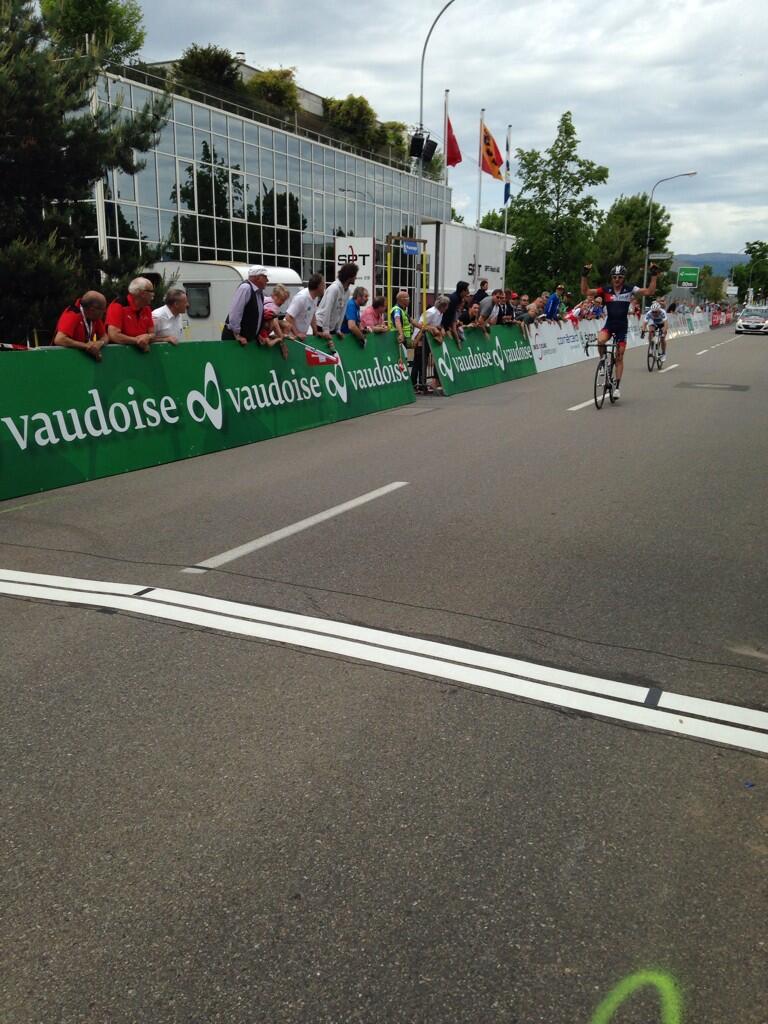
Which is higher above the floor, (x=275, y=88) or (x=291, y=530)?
(x=275, y=88)

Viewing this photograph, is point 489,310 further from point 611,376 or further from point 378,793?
point 378,793

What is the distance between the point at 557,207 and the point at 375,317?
45172 mm

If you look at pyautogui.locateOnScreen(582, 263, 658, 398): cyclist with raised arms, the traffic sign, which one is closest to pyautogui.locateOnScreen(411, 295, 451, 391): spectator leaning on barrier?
pyautogui.locateOnScreen(582, 263, 658, 398): cyclist with raised arms

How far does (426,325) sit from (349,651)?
13.2m

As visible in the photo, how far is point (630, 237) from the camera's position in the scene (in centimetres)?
7956

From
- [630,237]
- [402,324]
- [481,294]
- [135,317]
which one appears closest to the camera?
[135,317]

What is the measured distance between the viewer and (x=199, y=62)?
58.8 m

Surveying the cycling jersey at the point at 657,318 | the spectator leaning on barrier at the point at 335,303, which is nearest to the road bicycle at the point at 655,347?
the cycling jersey at the point at 657,318

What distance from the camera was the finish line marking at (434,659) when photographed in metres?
3.67

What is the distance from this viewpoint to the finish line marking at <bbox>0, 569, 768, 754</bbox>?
12.0ft

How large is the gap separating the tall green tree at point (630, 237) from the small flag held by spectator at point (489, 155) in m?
29.6

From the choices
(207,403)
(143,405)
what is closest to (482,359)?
(207,403)

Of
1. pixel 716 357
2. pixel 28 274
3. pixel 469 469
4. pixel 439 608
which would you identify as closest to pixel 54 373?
pixel 469 469

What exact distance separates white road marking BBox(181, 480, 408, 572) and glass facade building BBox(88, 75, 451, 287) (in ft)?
65.0
